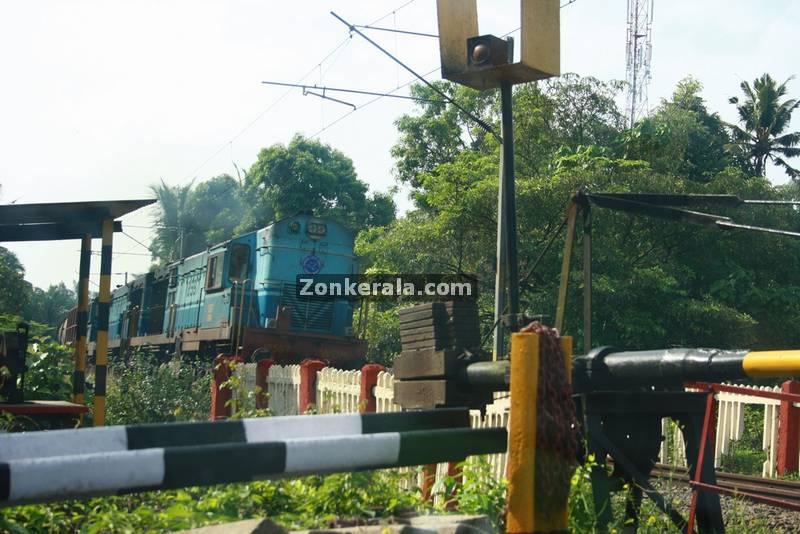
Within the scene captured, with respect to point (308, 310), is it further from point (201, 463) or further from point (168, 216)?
point (168, 216)

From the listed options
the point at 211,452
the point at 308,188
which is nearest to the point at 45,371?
the point at 211,452

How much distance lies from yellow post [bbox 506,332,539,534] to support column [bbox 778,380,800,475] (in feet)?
30.1

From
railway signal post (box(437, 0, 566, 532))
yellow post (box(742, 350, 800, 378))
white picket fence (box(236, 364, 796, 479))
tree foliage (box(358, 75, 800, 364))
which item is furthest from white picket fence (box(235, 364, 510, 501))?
tree foliage (box(358, 75, 800, 364))

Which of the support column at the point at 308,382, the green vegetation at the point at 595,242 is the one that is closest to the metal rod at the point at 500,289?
the green vegetation at the point at 595,242

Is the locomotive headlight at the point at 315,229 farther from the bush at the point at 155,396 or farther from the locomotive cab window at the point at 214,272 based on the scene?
the bush at the point at 155,396

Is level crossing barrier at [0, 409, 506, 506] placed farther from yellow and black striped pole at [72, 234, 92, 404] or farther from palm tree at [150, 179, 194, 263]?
palm tree at [150, 179, 194, 263]

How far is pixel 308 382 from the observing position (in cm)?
1109

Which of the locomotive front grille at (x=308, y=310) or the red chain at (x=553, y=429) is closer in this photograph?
the red chain at (x=553, y=429)

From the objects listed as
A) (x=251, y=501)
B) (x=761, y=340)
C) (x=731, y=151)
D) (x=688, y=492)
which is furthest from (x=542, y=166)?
(x=251, y=501)

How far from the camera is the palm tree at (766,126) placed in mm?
39250

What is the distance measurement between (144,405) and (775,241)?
17787 mm

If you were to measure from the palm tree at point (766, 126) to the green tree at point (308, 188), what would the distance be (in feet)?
55.2

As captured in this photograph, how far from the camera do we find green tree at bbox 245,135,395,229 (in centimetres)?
4150

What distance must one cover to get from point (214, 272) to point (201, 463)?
56.5 ft
